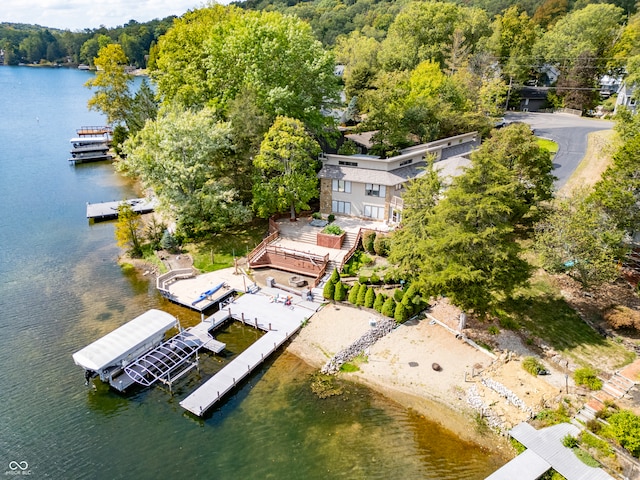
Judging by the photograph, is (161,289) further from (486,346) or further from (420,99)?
(420,99)

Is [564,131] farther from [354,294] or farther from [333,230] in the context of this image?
[354,294]

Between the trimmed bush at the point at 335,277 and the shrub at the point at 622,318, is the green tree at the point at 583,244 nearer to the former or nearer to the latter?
the shrub at the point at 622,318

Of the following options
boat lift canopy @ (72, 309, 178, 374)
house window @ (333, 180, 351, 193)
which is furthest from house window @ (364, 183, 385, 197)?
boat lift canopy @ (72, 309, 178, 374)

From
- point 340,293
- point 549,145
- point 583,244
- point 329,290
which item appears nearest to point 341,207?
point 329,290

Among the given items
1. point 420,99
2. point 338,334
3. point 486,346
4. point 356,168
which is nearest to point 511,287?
point 486,346

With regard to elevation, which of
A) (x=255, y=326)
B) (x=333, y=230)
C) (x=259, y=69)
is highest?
(x=259, y=69)

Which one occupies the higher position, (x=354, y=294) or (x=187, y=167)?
(x=187, y=167)

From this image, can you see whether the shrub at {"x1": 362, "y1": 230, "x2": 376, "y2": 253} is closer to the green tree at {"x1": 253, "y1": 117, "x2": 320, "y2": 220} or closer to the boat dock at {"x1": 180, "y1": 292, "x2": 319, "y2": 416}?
the green tree at {"x1": 253, "y1": 117, "x2": 320, "y2": 220}
